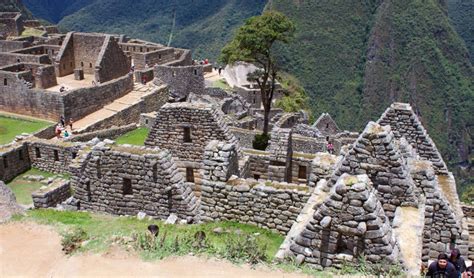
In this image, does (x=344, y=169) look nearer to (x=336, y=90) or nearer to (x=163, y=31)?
(x=336, y=90)

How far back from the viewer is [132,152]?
9688 millimetres

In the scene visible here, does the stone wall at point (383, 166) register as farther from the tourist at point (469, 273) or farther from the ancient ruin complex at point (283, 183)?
the tourist at point (469, 273)

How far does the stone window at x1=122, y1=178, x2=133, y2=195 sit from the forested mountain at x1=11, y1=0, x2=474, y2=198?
124750 mm

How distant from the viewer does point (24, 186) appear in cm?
1677

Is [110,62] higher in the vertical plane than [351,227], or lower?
lower

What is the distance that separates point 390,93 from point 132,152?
164 m

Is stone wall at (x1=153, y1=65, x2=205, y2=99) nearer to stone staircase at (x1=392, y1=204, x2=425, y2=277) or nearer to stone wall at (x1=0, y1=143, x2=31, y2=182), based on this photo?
stone wall at (x1=0, y1=143, x2=31, y2=182)

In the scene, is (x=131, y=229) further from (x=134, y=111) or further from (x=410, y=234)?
(x=134, y=111)

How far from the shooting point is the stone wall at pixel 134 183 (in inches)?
373

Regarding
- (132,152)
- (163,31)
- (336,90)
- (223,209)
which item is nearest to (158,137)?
(132,152)

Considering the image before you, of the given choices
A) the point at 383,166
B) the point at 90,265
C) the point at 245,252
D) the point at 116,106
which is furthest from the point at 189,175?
the point at 116,106

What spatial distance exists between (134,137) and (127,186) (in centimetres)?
1351

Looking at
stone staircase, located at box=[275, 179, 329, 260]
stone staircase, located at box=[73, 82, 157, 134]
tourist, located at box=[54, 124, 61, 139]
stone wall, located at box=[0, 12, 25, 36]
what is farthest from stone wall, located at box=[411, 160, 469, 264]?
stone wall, located at box=[0, 12, 25, 36]

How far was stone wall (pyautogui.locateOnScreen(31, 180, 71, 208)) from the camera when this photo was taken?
11643 mm
